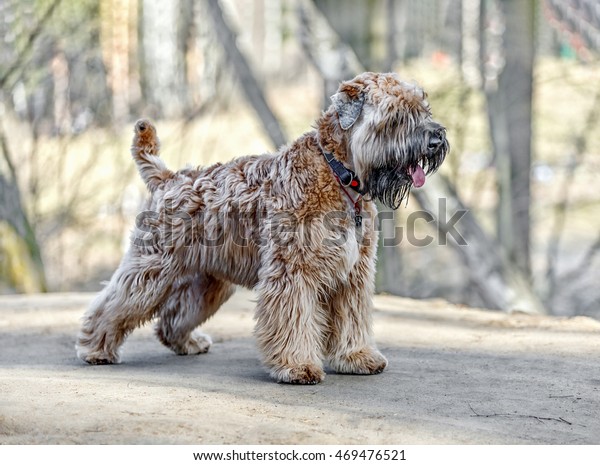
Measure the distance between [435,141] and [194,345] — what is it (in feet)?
8.63

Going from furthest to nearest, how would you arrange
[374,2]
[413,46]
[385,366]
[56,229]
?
[413,46], [56,229], [374,2], [385,366]

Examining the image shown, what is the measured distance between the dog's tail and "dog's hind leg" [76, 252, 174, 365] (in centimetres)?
56

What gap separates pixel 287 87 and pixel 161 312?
21.7m

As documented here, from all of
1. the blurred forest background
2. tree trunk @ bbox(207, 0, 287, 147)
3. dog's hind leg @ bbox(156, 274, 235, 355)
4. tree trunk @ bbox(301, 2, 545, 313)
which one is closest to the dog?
dog's hind leg @ bbox(156, 274, 235, 355)

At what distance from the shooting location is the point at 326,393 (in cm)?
572

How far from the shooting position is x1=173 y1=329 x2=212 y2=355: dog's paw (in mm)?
7383

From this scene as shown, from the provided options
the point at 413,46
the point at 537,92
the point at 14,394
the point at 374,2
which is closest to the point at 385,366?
the point at 14,394

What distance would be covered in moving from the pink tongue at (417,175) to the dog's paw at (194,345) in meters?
2.28

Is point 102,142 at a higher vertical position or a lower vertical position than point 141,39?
lower

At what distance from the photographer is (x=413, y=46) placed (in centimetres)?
2061

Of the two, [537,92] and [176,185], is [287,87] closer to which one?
[537,92]

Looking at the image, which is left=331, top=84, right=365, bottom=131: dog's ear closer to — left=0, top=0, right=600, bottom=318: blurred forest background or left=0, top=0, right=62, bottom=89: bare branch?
left=0, top=0, right=600, bottom=318: blurred forest background

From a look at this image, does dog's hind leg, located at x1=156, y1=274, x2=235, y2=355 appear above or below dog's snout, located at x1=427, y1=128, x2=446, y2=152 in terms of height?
below

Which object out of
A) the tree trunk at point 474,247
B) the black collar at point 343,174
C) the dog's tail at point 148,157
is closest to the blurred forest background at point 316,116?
the tree trunk at point 474,247
